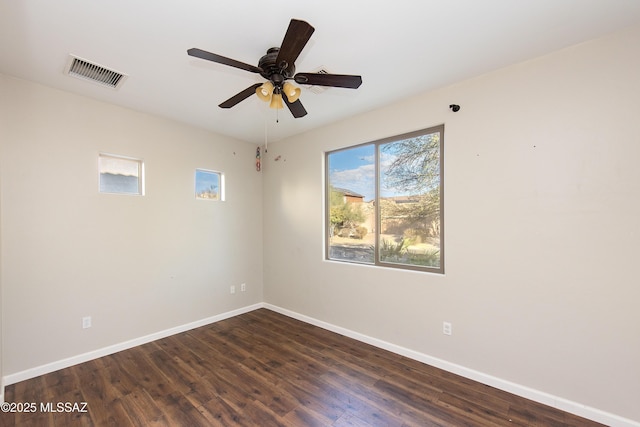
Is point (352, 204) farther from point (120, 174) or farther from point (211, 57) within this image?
point (120, 174)

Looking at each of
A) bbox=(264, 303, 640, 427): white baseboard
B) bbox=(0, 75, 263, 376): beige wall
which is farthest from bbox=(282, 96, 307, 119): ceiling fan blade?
bbox=(264, 303, 640, 427): white baseboard

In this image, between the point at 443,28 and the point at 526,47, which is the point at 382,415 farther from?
the point at 526,47

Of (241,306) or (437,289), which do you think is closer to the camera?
(437,289)

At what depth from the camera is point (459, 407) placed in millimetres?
2055

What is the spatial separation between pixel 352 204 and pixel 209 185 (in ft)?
6.76

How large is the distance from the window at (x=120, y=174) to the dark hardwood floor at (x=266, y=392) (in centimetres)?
178

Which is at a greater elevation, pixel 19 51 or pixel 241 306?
pixel 19 51

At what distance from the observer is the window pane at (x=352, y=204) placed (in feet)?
10.9

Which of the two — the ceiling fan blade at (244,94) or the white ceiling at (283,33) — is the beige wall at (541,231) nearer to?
the white ceiling at (283,33)

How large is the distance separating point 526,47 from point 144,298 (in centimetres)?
439

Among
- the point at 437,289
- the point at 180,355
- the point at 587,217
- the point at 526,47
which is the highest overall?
the point at 526,47

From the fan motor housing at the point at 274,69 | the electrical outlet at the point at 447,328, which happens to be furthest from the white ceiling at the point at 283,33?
the electrical outlet at the point at 447,328

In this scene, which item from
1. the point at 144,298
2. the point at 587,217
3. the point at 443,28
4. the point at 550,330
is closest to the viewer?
the point at 443,28

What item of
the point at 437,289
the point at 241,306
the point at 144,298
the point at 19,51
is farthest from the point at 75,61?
the point at 437,289
